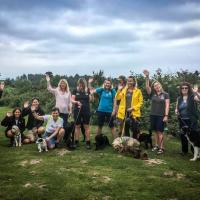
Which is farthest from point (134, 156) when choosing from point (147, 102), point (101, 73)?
point (101, 73)

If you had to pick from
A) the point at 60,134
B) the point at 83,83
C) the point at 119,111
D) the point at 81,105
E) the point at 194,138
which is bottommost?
the point at 60,134

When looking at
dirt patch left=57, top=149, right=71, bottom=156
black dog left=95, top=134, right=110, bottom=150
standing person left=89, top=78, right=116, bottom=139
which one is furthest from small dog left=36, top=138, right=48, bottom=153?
standing person left=89, top=78, right=116, bottom=139

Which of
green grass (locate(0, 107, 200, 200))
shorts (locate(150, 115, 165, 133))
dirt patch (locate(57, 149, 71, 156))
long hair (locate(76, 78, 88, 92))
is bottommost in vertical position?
green grass (locate(0, 107, 200, 200))

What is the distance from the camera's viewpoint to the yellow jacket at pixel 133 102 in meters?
10.2

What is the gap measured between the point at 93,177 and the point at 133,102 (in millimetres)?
3245

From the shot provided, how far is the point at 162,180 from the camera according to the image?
291 inches

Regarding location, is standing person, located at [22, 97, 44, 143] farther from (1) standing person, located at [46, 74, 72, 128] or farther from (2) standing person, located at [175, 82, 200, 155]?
(2) standing person, located at [175, 82, 200, 155]

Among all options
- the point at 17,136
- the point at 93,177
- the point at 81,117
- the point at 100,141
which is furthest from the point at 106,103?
the point at 93,177

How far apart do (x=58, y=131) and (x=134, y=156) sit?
7.35ft

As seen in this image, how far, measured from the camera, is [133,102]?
10227 mm

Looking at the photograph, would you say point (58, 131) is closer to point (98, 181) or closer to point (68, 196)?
point (98, 181)

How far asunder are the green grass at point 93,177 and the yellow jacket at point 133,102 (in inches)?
45.3

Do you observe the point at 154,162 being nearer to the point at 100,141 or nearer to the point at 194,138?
the point at 194,138

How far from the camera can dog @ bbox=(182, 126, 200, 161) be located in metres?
9.34
